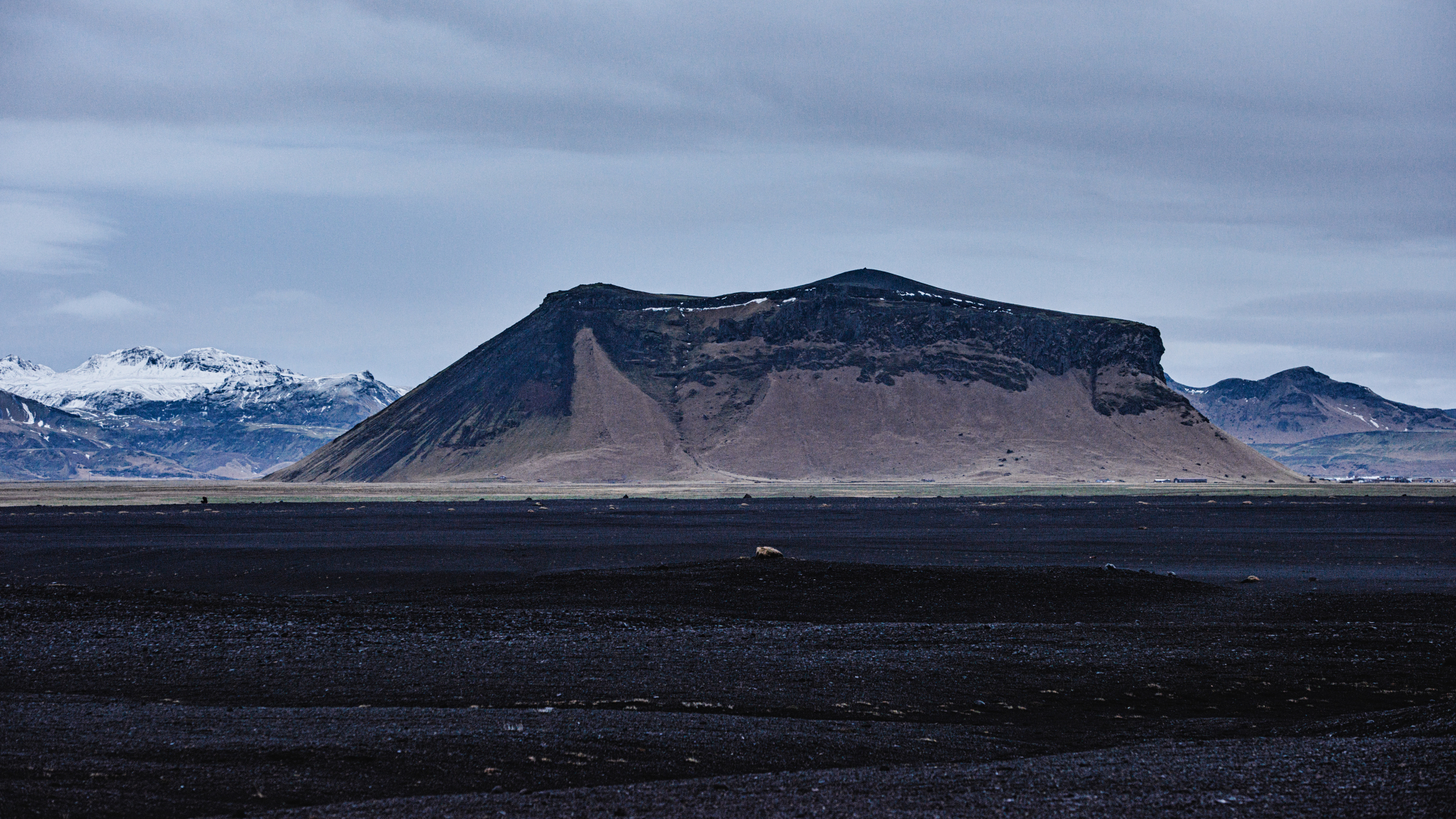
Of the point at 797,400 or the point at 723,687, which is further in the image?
the point at 797,400

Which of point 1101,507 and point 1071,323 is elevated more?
point 1071,323

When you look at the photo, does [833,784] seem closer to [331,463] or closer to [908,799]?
[908,799]

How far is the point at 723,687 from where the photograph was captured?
55.5ft

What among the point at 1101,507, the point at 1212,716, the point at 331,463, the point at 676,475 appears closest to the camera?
the point at 1212,716

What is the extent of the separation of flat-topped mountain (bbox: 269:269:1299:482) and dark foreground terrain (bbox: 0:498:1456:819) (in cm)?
11750

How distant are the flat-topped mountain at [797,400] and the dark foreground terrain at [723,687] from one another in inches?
4626

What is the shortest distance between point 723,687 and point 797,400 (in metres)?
152

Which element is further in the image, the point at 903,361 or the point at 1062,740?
the point at 903,361

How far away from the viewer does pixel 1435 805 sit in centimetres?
1018

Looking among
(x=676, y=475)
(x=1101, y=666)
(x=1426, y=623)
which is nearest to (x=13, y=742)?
(x=1101, y=666)

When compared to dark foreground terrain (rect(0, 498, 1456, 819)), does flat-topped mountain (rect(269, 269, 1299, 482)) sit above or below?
above

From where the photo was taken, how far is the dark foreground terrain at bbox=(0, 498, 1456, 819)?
11.1 m

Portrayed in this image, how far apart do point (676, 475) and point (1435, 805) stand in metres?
A: 141

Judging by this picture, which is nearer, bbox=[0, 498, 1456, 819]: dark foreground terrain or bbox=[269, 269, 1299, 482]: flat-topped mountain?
bbox=[0, 498, 1456, 819]: dark foreground terrain
